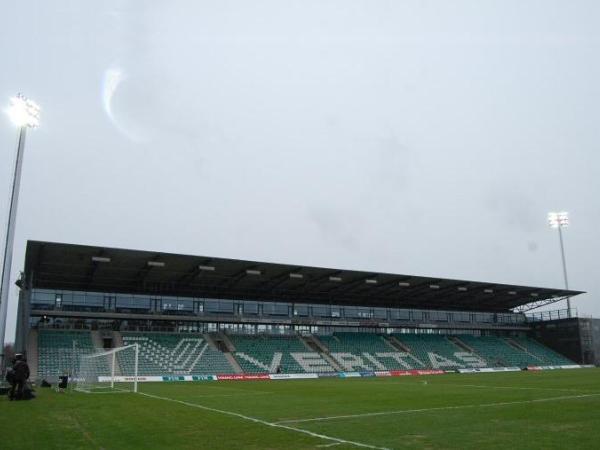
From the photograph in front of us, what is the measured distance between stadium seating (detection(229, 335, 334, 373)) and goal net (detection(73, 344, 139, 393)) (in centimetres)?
1137

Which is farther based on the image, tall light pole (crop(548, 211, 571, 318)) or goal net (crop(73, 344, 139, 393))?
tall light pole (crop(548, 211, 571, 318))

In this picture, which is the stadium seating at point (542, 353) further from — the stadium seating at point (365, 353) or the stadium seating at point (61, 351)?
the stadium seating at point (61, 351)

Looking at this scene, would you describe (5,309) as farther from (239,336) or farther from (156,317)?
(239,336)

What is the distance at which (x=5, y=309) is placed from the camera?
2561cm

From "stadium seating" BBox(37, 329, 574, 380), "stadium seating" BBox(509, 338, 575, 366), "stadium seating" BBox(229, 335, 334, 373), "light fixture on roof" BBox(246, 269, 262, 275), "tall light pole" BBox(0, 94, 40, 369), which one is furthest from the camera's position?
"stadium seating" BBox(509, 338, 575, 366)

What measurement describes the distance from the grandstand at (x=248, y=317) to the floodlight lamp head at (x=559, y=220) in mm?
8865

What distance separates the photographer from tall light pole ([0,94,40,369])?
82.0 feet

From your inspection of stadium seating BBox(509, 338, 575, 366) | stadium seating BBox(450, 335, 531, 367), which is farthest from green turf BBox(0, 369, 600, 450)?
stadium seating BBox(509, 338, 575, 366)

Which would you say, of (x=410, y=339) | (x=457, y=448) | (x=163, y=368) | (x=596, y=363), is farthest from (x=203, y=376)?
(x=596, y=363)

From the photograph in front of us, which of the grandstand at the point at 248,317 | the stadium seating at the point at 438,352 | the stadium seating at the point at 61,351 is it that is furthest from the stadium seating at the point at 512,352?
the stadium seating at the point at 61,351

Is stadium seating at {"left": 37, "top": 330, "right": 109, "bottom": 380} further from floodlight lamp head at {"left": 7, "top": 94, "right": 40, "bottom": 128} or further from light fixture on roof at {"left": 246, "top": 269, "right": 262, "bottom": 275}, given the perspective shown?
floodlight lamp head at {"left": 7, "top": 94, "right": 40, "bottom": 128}

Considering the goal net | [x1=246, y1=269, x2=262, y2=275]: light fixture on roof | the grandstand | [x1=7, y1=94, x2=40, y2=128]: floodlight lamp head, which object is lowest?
the goal net

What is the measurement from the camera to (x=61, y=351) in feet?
157

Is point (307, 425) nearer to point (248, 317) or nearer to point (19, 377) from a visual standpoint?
point (19, 377)
